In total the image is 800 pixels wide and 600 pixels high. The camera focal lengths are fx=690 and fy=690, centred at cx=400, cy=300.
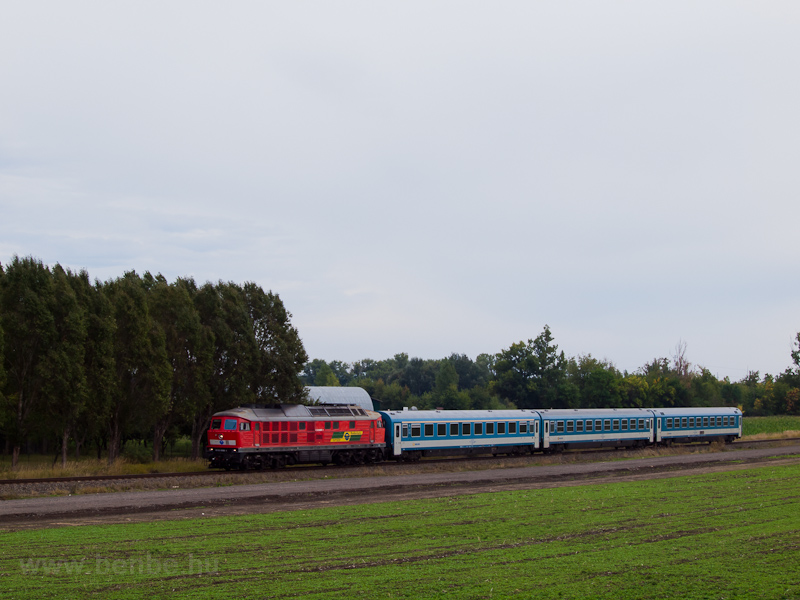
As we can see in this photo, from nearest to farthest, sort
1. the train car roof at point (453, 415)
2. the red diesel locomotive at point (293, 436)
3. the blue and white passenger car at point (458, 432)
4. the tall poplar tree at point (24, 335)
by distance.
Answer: the tall poplar tree at point (24, 335), the red diesel locomotive at point (293, 436), the blue and white passenger car at point (458, 432), the train car roof at point (453, 415)

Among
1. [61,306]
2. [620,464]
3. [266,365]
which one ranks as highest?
[61,306]

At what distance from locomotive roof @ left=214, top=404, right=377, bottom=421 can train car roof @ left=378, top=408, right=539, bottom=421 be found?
199 cm

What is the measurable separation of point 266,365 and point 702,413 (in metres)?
38.9

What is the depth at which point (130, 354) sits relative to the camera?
38656 millimetres

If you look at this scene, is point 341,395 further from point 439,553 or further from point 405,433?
point 439,553

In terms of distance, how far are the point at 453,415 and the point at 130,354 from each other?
19932mm

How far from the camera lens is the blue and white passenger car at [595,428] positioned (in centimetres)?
4981

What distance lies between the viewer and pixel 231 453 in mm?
35750

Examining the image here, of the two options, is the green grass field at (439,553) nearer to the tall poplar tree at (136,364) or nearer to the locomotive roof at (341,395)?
the tall poplar tree at (136,364)

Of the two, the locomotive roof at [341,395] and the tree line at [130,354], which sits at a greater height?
the tree line at [130,354]

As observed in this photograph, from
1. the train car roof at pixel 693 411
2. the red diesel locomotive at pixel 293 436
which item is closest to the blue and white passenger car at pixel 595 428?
the train car roof at pixel 693 411

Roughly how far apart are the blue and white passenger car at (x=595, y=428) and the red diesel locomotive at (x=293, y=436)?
1402cm

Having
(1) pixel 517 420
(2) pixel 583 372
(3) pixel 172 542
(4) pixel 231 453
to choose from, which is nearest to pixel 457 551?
(3) pixel 172 542

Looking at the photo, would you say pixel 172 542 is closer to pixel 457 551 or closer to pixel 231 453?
pixel 457 551
